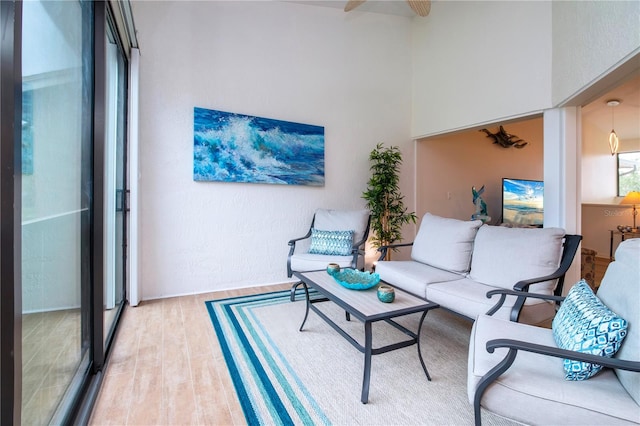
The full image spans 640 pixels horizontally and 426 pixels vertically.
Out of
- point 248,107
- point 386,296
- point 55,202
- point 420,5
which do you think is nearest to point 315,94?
point 248,107

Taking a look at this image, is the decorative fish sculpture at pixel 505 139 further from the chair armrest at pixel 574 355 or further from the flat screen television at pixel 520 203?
the chair armrest at pixel 574 355

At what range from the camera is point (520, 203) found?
509 centimetres

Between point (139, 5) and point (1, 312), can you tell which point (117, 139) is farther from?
point (1, 312)

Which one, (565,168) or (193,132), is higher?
(193,132)

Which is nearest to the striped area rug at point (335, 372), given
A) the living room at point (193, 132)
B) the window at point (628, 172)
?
the living room at point (193, 132)

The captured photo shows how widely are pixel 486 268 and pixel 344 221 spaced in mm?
1641

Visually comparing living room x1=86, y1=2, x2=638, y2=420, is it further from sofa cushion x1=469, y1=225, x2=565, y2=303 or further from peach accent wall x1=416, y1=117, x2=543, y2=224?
sofa cushion x1=469, y1=225, x2=565, y2=303

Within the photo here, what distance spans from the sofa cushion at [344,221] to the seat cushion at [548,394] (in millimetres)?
2270

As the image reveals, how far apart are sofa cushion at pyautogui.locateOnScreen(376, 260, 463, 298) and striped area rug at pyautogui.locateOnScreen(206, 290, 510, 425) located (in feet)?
1.13

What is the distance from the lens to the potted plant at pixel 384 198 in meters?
3.96

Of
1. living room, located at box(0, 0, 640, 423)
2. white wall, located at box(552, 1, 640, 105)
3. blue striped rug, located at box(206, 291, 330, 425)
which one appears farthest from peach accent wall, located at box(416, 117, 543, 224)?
blue striped rug, located at box(206, 291, 330, 425)

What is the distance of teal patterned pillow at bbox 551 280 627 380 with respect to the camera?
3.56ft

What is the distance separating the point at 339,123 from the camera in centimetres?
398

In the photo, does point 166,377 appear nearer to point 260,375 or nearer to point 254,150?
point 260,375
